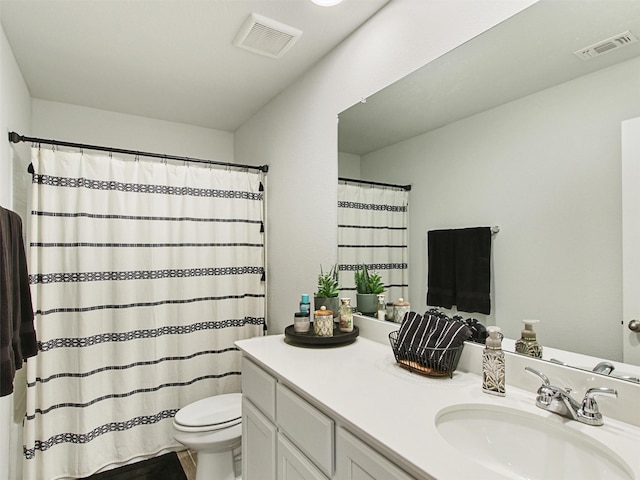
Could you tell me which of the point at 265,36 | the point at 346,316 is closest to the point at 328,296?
the point at 346,316

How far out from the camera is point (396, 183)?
1690 mm

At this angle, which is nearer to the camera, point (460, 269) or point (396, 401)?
point (396, 401)

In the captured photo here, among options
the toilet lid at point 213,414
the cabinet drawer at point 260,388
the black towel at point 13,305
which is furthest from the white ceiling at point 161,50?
the toilet lid at point 213,414

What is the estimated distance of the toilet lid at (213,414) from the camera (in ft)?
6.23

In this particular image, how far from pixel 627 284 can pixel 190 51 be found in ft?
7.31

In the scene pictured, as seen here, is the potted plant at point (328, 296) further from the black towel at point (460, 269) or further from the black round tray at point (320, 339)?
the black towel at point (460, 269)

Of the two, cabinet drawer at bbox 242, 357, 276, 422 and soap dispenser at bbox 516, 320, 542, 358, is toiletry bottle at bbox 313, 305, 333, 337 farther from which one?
soap dispenser at bbox 516, 320, 542, 358

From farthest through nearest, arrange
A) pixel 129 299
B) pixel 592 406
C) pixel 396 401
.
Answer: pixel 129 299 < pixel 396 401 < pixel 592 406

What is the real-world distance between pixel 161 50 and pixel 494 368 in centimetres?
224

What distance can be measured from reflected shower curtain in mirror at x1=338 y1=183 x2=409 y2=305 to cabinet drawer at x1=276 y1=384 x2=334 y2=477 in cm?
70

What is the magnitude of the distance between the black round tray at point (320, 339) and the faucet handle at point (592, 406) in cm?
93

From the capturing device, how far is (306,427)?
1.14m

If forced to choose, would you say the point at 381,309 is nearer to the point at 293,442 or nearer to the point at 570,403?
the point at 293,442

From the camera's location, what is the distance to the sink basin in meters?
0.83
